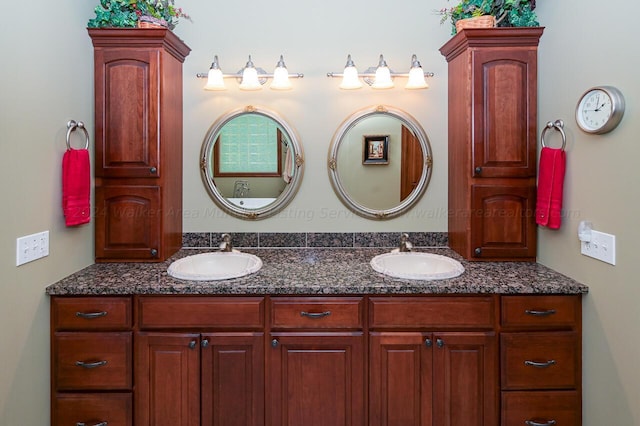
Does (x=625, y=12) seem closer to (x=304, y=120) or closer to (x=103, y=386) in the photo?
(x=304, y=120)

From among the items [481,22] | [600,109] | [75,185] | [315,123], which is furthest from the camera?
[315,123]

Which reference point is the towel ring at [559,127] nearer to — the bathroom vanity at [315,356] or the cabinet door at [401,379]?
the bathroom vanity at [315,356]

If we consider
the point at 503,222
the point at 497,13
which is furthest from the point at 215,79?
the point at 503,222

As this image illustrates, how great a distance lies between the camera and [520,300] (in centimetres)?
178

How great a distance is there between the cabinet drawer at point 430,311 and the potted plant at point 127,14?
6.11ft

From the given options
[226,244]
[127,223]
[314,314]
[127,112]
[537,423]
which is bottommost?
[537,423]

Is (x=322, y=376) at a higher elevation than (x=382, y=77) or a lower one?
lower

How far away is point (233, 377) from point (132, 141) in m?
1.34

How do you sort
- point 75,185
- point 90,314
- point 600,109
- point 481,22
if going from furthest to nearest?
point 481,22 → point 75,185 → point 90,314 → point 600,109

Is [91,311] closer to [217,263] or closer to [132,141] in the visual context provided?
[217,263]

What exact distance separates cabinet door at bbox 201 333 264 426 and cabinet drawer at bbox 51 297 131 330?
0.39 metres

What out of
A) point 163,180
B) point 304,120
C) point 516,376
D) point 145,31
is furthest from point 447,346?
point 145,31

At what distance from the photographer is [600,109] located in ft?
5.32

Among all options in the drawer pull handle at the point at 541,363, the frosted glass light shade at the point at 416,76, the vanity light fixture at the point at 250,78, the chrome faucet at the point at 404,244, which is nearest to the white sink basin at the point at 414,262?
the chrome faucet at the point at 404,244
